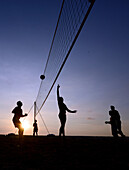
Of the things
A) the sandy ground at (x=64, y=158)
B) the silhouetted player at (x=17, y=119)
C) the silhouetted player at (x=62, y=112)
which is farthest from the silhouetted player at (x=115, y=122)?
the silhouetted player at (x=17, y=119)

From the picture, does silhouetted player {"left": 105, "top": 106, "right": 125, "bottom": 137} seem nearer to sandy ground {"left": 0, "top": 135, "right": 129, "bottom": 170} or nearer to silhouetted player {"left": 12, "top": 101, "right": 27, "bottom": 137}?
sandy ground {"left": 0, "top": 135, "right": 129, "bottom": 170}

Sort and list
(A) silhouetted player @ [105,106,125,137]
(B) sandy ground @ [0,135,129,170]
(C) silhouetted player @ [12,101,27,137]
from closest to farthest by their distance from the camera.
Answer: (B) sandy ground @ [0,135,129,170] < (C) silhouetted player @ [12,101,27,137] < (A) silhouetted player @ [105,106,125,137]

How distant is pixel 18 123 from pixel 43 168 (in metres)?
3.53

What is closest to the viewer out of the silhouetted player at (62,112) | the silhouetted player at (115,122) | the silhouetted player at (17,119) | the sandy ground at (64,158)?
the sandy ground at (64,158)

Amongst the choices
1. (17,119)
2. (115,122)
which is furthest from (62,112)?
(115,122)

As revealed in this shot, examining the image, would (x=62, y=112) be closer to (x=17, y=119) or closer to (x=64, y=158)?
(x=17, y=119)

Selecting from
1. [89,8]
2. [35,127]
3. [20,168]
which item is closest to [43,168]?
[20,168]

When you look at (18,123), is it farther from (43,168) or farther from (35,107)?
(35,107)

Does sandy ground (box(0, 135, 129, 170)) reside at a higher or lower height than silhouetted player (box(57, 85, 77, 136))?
lower

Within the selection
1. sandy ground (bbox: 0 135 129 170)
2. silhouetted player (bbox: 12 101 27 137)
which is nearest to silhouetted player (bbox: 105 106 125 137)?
sandy ground (bbox: 0 135 129 170)

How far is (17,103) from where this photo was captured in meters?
5.82

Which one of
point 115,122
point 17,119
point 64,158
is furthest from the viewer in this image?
point 115,122

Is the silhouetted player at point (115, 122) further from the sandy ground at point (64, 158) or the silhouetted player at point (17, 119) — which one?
the silhouetted player at point (17, 119)

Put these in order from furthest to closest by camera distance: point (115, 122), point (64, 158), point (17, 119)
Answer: point (115, 122), point (17, 119), point (64, 158)
